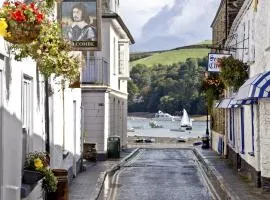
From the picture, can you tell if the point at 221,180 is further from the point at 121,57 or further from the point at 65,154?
the point at 121,57

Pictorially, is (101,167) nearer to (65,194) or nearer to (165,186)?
(165,186)

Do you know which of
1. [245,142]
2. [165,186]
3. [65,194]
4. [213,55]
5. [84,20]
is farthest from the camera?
[213,55]

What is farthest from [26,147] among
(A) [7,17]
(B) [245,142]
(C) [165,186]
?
(B) [245,142]

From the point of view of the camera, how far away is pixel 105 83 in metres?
32.8

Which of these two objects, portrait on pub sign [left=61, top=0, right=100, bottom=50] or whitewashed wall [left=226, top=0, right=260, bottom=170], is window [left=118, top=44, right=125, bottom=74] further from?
portrait on pub sign [left=61, top=0, right=100, bottom=50]

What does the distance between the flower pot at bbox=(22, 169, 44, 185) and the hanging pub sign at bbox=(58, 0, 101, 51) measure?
4867 millimetres

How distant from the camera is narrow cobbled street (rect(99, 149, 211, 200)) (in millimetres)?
18562

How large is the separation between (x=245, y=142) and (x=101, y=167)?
6925 millimetres

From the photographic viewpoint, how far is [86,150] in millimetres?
30141

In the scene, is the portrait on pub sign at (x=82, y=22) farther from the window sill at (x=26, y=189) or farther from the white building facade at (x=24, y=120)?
the window sill at (x=26, y=189)

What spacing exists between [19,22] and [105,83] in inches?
930

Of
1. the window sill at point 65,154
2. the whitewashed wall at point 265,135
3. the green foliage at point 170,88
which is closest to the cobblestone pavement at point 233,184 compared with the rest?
the whitewashed wall at point 265,135

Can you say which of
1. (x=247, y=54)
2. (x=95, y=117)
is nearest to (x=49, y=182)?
(x=247, y=54)

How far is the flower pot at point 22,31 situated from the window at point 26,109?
2.89m
